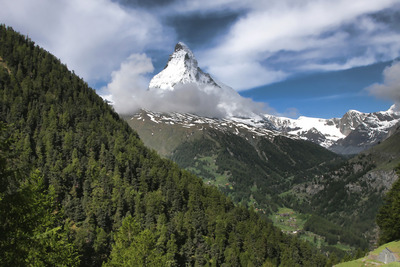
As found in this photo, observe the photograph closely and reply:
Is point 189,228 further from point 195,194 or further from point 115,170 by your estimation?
point 115,170

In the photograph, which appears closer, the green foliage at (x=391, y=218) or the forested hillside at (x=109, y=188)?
the green foliage at (x=391, y=218)

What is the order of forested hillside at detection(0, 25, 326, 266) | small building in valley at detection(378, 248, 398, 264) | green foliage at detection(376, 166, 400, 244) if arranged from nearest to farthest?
1. small building in valley at detection(378, 248, 398, 264)
2. green foliage at detection(376, 166, 400, 244)
3. forested hillside at detection(0, 25, 326, 266)

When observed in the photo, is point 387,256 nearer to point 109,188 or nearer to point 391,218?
point 391,218

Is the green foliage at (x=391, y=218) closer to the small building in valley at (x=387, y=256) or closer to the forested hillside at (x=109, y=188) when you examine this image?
the small building in valley at (x=387, y=256)

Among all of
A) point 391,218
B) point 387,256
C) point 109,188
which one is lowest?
point 387,256

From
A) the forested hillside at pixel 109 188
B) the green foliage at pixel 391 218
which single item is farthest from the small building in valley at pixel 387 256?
the forested hillside at pixel 109 188

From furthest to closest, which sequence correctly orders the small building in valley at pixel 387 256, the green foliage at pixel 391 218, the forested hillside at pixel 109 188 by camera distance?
the forested hillside at pixel 109 188 < the green foliage at pixel 391 218 < the small building in valley at pixel 387 256

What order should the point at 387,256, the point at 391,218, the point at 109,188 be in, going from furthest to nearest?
1. the point at 109,188
2. the point at 391,218
3. the point at 387,256

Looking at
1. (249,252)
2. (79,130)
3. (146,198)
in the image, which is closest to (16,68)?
(79,130)

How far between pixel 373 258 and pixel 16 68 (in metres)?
218

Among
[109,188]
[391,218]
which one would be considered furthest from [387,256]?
[109,188]

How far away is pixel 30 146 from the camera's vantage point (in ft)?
424

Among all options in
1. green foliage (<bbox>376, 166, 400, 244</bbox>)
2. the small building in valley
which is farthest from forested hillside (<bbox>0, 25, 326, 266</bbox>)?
the small building in valley

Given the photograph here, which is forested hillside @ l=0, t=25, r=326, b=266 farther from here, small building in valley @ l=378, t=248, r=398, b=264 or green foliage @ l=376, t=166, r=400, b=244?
small building in valley @ l=378, t=248, r=398, b=264
